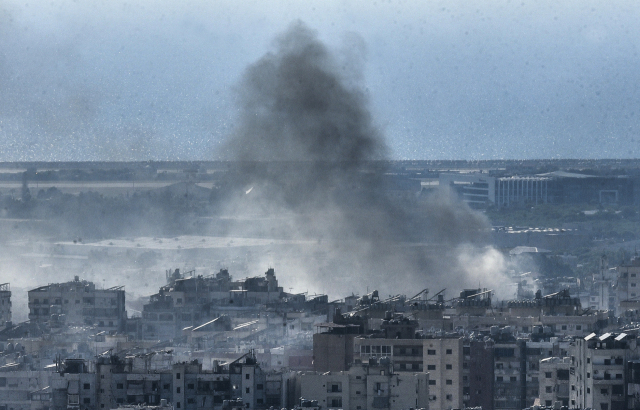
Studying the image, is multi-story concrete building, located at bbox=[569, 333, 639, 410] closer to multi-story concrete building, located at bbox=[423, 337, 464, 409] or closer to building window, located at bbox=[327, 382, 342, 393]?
building window, located at bbox=[327, 382, 342, 393]

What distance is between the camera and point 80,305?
2403 inches

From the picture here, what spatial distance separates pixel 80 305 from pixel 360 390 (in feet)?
72.2

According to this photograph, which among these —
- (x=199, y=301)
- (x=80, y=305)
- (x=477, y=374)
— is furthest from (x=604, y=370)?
(x=80, y=305)

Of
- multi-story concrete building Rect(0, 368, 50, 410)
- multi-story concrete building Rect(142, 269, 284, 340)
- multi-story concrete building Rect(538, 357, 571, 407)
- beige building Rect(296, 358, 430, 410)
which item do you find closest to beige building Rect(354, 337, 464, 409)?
multi-story concrete building Rect(538, 357, 571, 407)

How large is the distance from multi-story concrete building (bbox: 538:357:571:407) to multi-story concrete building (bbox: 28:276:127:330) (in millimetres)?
18201

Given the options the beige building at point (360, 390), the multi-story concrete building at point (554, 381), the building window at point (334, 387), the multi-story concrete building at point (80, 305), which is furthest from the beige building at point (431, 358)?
the multi-story concrete building at point (80, 305)

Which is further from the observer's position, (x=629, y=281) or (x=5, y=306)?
(x=629, y=281)

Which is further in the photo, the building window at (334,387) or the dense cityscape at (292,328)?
the building window at (334,387)

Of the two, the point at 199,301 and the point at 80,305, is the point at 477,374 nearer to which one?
the point at 199,301

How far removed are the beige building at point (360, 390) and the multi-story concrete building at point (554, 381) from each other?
118 inches

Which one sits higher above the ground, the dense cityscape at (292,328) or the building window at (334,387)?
the dense cityscape at (292,328)

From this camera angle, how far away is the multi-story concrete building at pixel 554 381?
42.2 metres

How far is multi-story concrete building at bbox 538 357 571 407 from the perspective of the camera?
1660 inches

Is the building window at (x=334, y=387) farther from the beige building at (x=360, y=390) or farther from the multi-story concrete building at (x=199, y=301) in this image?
the multi-story concrete building at (x=199, y=301)
